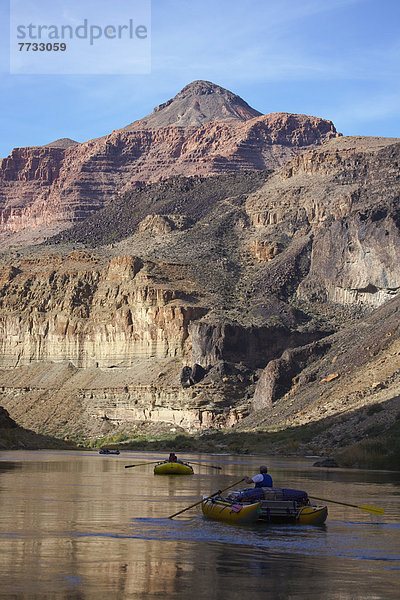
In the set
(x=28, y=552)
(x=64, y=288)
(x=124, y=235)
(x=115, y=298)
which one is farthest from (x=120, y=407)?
(x=28, y=552)

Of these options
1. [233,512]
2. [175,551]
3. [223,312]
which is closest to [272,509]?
[233,512]

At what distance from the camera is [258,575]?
74.5 feet

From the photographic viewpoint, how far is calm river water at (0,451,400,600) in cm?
2103

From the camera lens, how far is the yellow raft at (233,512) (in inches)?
1216

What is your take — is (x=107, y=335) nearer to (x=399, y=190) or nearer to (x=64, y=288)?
(x=64, y=288)

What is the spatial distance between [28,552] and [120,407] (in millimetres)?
111491

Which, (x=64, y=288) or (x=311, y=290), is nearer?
(x=311, y=290)

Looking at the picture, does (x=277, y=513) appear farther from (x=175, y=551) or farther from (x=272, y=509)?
(x=175, y=551)

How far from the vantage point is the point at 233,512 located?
31.1 meters

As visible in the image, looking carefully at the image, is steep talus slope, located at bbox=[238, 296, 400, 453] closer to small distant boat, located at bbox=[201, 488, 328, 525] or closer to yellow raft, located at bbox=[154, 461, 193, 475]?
yellow raft, located at bbox=[154, 461, 193, 475]

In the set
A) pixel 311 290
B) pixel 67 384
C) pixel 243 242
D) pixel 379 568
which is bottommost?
pixel 379 568

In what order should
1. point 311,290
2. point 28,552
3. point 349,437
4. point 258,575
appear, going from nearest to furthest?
point 258,575
point 28,552
point 349,437
point 311,290

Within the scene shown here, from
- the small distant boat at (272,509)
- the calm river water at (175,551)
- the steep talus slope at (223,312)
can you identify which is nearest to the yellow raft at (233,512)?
the small distant boat at (272,509)

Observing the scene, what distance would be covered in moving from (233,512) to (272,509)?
3.81 feet
